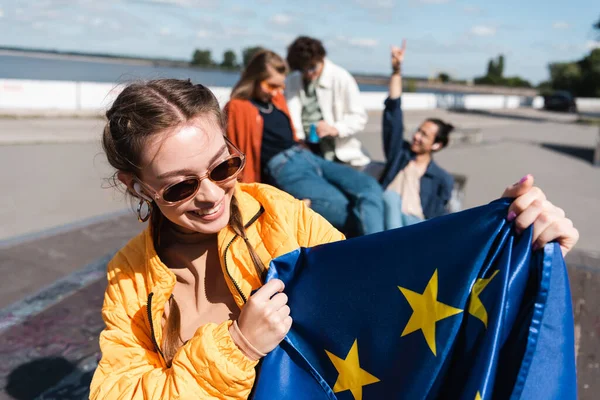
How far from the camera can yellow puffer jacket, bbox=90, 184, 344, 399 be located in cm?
134

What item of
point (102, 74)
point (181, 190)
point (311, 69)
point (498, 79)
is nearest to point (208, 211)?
point (181, 190)

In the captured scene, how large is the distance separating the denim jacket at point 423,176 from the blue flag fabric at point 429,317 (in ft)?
8.33

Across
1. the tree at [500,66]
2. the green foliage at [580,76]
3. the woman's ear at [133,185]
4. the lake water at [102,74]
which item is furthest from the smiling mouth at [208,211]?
the tree at [500,66]

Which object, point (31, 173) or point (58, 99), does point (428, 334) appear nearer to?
point (31, 173)

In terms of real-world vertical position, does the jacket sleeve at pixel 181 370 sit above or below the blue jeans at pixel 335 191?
below

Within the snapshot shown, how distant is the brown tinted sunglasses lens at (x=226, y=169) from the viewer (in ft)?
4.73

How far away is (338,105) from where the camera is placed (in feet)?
12.6

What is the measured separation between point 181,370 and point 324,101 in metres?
2.80

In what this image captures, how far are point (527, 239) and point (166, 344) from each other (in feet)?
3.28

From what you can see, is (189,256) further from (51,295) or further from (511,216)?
(51,295)

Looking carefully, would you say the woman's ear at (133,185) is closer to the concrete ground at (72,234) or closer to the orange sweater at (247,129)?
the concrete ground at (72,234)

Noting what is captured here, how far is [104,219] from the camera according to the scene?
5.52m

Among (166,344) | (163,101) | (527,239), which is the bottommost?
(166,344)

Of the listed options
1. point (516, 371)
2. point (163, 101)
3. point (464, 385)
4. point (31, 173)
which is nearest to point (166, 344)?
point (163, 101)
